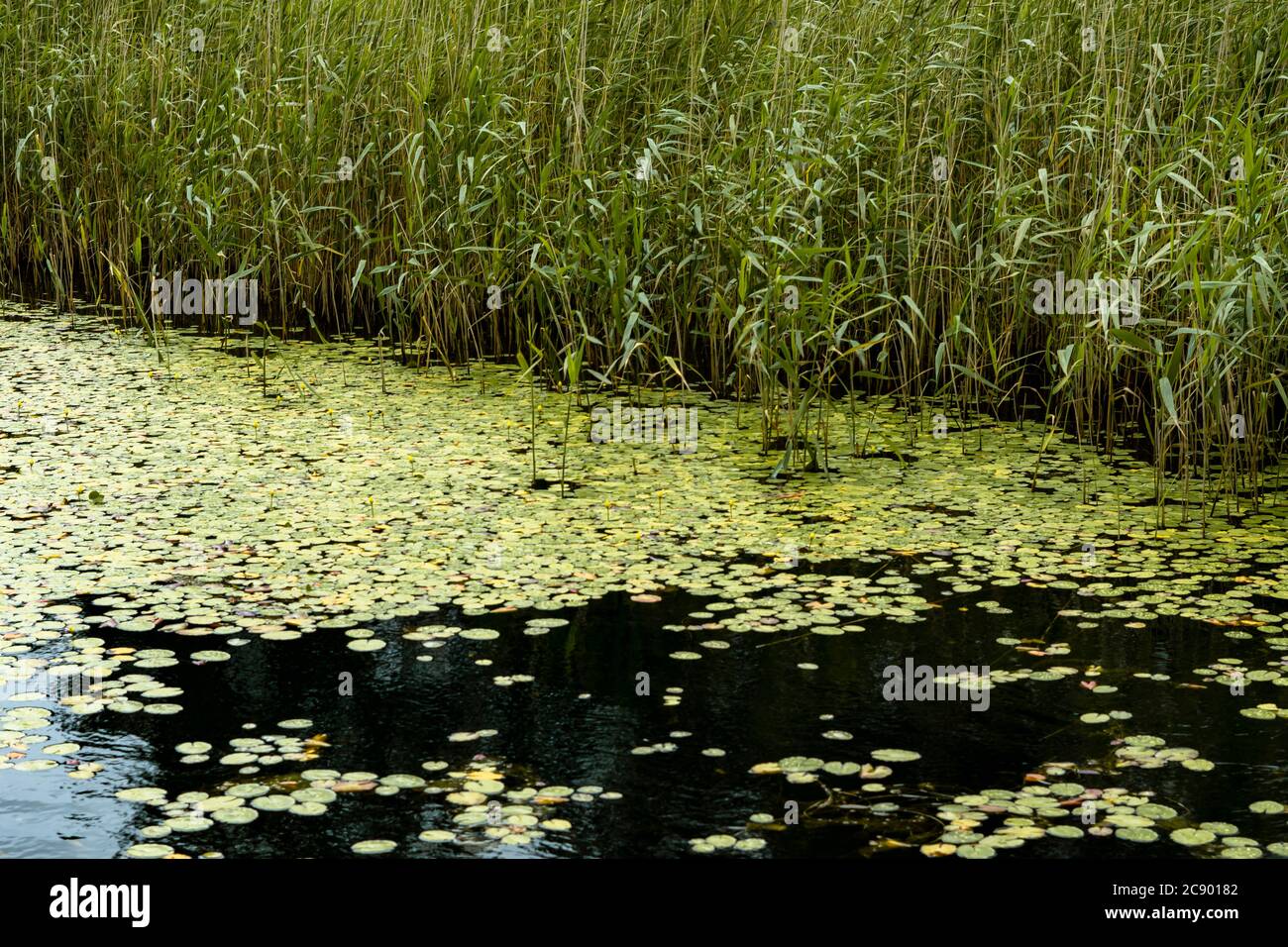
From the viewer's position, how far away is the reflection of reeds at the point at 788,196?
523 cm

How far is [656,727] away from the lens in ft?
10.9

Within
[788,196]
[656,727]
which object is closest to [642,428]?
[788,196]

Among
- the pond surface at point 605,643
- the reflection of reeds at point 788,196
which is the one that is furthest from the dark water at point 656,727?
the reflection of reeds at point 788,196

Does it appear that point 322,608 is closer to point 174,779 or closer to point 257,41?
point 174,779

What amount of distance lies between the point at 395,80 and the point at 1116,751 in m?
4.93

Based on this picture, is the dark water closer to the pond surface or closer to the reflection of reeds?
the pond surface

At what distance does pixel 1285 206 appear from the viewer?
5055 millimetres

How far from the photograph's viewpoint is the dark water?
9.37ft

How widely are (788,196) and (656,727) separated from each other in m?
2.83

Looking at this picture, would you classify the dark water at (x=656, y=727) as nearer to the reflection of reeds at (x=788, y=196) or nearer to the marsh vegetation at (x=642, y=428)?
the marsh vegetation at (x=642, y=428)

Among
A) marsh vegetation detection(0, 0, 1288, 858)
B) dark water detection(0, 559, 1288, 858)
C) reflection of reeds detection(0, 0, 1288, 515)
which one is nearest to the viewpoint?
dark water detection(0, 559, 1288, 858)

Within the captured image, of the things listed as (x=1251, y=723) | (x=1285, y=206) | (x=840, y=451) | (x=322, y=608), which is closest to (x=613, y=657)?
(x=322, y=608)

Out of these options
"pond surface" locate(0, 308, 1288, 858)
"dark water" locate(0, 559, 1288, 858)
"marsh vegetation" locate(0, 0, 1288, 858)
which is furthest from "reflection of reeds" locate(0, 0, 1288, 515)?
"dark water" locate(0, 559, 1288, 858)

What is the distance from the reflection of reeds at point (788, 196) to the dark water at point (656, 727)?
129 cm
